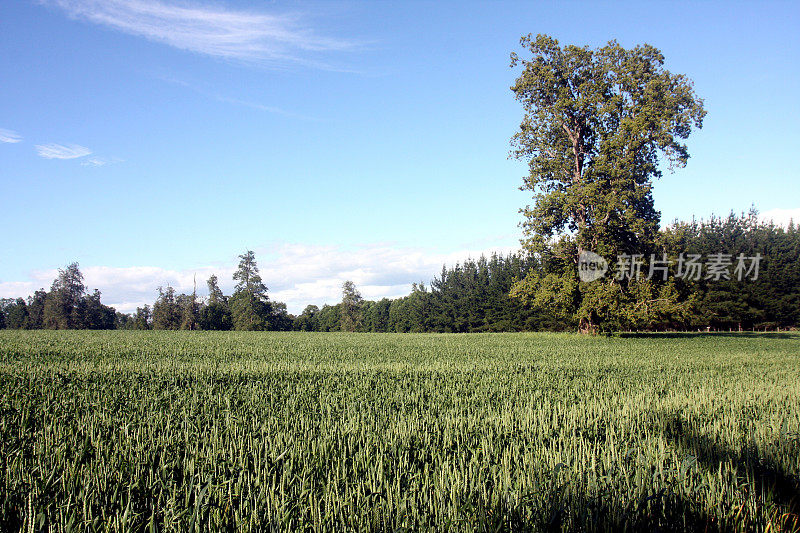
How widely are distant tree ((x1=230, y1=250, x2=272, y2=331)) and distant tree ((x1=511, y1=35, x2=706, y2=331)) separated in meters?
57.2

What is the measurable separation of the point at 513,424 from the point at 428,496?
3067 millimetres

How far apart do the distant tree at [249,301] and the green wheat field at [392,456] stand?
68370mm

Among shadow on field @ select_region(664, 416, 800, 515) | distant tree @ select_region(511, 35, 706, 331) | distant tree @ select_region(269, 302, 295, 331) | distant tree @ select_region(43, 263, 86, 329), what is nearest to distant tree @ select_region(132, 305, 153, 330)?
distant tree @ select_region(43, 263, 86, 329)

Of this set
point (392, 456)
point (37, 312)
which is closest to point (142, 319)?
point (37, 312)

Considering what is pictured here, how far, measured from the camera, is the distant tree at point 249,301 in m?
77.9

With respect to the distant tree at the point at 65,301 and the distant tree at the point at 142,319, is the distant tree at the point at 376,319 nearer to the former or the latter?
the distant tree at the point at 142,319

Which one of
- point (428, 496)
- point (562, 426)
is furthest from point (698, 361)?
point (428, 496)

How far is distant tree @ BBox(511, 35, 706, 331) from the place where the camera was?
2989 cm

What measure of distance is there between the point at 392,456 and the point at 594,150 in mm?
33514

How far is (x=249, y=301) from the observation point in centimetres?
7894

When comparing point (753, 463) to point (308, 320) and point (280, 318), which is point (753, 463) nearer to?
point (280, 318)

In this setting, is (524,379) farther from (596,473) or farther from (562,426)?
(596,473)

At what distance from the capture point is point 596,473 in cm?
450

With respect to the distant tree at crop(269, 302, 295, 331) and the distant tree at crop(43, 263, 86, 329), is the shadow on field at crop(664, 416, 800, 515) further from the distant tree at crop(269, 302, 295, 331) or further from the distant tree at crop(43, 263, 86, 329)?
the distant tree at crop(43, 263, 86, 329)
